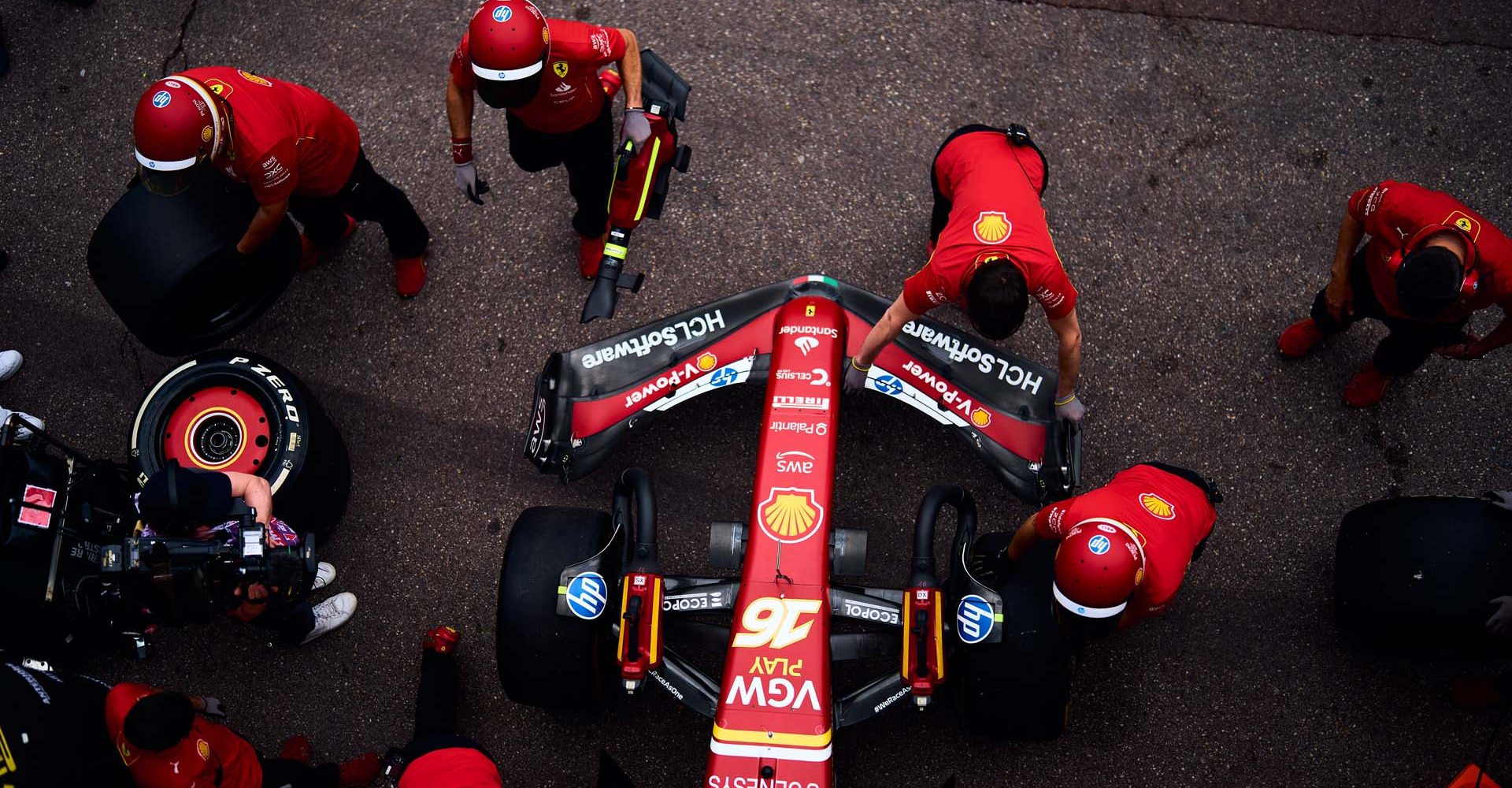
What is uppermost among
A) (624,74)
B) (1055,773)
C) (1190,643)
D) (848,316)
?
(624,74)

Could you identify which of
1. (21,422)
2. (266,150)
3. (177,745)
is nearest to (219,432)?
(21,422)

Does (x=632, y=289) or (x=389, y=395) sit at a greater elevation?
(x=632, y=289)

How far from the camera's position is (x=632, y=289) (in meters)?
4.89

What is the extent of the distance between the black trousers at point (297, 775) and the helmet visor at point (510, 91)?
2830 mm

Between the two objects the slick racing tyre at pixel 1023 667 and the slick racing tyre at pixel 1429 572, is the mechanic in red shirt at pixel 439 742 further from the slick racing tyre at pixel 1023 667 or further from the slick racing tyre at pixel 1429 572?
the slick racing tyre at pixel 1429 572

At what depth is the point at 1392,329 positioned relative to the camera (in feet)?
14.2

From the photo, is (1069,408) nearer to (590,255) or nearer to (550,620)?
(550,620)

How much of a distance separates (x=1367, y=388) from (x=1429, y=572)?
3.60ft

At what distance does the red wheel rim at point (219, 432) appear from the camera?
4234mm

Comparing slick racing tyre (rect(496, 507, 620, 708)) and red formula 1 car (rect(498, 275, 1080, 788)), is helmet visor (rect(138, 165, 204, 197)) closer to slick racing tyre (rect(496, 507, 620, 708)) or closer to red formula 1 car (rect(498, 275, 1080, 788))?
red formula 1 car (rect(498, 275, 1080, 788))

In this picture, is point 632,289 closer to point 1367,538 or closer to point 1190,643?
point 1190,643

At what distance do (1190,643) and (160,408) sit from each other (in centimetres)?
478

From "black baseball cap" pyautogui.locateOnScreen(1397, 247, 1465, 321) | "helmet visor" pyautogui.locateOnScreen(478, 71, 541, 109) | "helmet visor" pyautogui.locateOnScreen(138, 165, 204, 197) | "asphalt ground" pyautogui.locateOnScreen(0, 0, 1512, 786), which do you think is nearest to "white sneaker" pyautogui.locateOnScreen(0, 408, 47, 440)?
"asphalt ground" pyautogui.locateOnScreen(0, 0, 1512, 786)

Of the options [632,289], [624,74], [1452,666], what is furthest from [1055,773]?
[624,74]
